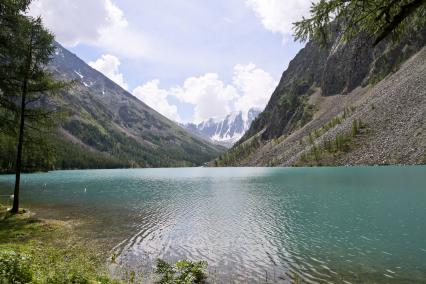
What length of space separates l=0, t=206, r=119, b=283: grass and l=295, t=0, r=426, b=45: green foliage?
13100 millimetres

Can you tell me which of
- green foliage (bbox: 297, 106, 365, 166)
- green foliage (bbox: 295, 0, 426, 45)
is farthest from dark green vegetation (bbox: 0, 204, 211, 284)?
green foliage (bbox: 297, 106, 365, 166)

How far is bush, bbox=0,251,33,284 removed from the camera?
10.5 metres

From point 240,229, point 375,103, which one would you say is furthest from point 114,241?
point 375,103

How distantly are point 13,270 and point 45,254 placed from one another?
10.5 metres

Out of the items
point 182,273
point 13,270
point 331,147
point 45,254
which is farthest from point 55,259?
point 331,147

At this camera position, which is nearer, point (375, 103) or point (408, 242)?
point (408, 242)

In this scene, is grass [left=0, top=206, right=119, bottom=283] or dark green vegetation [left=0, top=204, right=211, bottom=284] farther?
dark green vegetation [left=0, top=204, right=211, bottom=284]

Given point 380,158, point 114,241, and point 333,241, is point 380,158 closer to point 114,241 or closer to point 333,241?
point 333,241

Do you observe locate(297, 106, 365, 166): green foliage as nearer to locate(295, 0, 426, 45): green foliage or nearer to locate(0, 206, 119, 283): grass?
locate(0, 206, 119, 283): grass

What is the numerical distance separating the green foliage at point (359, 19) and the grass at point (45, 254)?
1310 cm

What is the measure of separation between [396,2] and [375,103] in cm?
18484

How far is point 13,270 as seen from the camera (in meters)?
11.0

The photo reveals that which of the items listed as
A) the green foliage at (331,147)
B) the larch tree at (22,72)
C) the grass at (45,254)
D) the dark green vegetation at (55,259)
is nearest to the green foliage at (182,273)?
the dark green vegetation at (55,259)

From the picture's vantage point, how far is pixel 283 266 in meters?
21.2
